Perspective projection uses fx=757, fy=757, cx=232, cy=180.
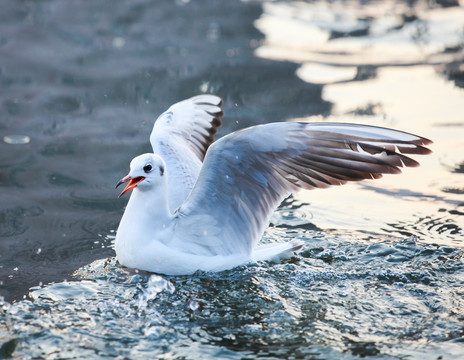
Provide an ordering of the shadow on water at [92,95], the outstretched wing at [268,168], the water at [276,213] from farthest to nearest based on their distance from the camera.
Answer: the shadow on water at [92,95]
the outstretched wing at [268,168]
the water at [276,213]

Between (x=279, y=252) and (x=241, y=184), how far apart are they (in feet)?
2.04

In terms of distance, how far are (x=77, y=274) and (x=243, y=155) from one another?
163cm

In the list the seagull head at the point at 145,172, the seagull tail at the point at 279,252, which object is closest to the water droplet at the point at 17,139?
the seagull head at the point at 145,172

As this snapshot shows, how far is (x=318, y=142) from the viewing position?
18.1ft

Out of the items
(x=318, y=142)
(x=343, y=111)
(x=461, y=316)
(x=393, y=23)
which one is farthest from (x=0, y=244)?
(x=393, y=23)

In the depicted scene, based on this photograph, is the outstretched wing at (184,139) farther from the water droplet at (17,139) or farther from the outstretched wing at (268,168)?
the water droplet at (17,139)

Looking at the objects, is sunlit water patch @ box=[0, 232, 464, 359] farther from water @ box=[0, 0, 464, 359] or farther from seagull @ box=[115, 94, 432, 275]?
seagull @ box=[115, 94, 432, 275]

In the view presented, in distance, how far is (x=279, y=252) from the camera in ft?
19.2

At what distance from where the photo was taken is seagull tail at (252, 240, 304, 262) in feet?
19.3

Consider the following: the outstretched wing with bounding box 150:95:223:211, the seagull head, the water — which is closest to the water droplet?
the water

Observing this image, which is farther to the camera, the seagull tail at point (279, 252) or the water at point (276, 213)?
the seagull tail at point (279, 252)

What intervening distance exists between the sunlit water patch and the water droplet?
327 centimetres

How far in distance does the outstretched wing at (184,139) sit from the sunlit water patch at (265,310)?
0.98 metres

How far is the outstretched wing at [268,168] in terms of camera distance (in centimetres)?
541
